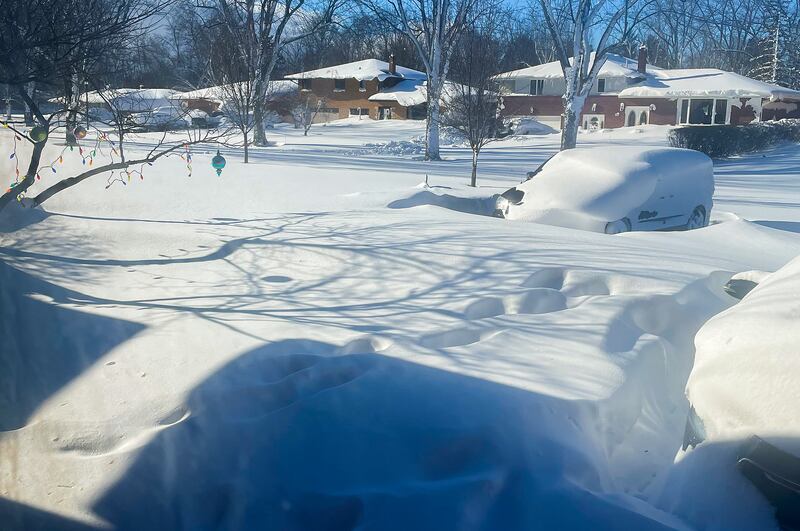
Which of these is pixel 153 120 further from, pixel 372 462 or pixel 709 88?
pixel 709 88

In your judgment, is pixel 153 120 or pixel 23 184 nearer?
pixel 23 184

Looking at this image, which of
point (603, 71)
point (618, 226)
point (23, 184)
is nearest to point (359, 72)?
point (603, 71)

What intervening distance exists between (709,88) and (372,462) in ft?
144

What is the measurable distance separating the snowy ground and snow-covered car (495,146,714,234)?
1.45 meters

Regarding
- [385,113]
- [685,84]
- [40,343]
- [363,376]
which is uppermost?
[685,84]

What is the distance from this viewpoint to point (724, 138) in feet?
96.4

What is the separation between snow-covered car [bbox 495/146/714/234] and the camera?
1087 centimetres

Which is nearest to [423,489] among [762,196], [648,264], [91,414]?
[91,414]

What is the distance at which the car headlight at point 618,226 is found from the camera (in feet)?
35.0

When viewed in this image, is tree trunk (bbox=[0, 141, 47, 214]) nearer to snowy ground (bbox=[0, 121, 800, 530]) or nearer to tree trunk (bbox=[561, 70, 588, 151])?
snowy ground (bbox=[0, 121, 800, 530])

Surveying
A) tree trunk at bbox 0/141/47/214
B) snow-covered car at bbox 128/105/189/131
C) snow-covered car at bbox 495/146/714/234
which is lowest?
snow-covered car at bbox 495/146/714/234

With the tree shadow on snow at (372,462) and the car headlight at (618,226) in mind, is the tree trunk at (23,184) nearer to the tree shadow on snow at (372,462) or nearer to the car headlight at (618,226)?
the tree shadow on snow at (372,462)

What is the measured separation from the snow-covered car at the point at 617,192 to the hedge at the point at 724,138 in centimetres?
1771

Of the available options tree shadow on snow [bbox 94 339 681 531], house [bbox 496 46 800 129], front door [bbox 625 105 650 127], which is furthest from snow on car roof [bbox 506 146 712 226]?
front door [bbox 625 105 650 127]
